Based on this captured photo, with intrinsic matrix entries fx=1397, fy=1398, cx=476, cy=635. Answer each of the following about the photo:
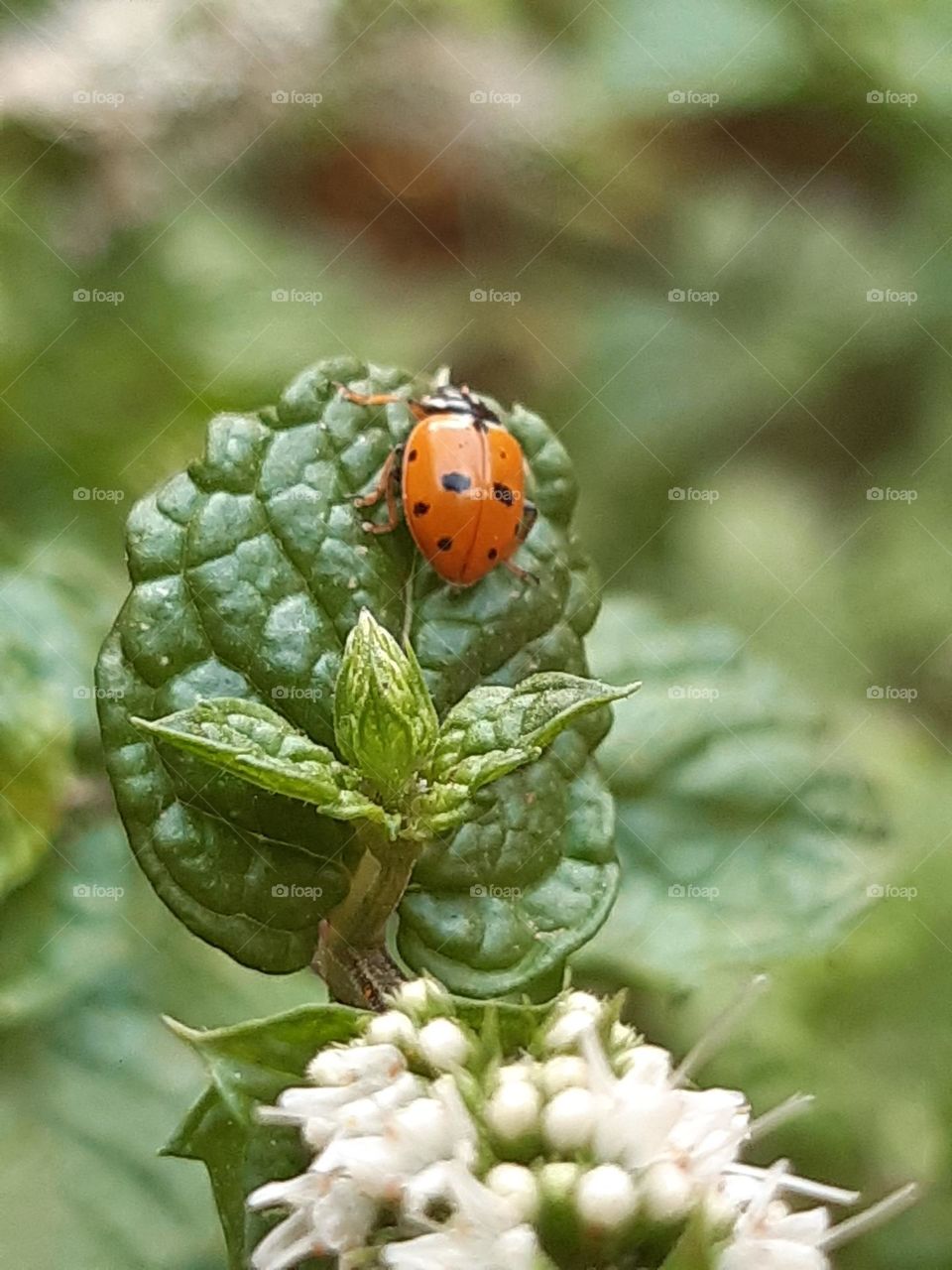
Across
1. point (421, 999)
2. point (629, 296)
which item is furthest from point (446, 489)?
point (629, 296)

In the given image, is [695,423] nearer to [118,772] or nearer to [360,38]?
[360,38]

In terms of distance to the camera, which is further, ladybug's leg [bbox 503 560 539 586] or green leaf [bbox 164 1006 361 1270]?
ladybug's leg [bbox 503 560 539 586]

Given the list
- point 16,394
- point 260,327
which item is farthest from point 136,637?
point 260,327

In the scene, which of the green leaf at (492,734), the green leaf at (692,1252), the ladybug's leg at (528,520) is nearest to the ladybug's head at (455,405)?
the ladybug's leg at (528,520)

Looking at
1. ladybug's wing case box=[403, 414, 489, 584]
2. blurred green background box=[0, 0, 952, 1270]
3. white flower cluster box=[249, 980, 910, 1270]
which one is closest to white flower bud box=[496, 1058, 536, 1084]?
white flower cluster box=[249, 980, 910, 1270]

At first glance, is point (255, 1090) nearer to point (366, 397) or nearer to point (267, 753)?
point (267, 753)

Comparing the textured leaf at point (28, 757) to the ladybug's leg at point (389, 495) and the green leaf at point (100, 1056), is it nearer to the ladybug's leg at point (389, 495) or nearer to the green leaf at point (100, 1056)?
the green leaf at point (100, 1056)

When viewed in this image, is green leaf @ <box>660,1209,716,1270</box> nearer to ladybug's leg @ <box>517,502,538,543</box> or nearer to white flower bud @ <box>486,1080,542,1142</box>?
white flower bud @ <box>486,1080,542,1142</box>
